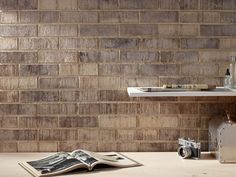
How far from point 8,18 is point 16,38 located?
12cm

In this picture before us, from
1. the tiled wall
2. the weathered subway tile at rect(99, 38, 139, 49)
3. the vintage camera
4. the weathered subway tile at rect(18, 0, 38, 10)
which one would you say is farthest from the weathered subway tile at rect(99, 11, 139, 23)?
the vintage camera

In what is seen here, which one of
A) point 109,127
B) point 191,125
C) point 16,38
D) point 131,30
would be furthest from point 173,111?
point 16,38

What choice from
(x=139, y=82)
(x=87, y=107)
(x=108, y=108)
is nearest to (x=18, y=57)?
(x=87, y=107)

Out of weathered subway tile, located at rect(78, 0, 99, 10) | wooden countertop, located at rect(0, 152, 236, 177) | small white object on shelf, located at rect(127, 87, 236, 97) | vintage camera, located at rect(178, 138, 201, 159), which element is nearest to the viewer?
wooden countertop, located at rect(0, 152, 236, 177)

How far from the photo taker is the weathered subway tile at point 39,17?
230 cm

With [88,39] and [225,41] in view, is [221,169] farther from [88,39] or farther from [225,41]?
[88,39]

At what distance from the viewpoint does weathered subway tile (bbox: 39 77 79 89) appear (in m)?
2.31

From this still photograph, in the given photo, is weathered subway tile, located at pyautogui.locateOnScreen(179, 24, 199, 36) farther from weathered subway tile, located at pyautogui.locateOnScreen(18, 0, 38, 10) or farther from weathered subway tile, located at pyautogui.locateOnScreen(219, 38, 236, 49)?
weathered subway tile, located at pyautogui.locateOnScreen(18, 0, 38, 10)

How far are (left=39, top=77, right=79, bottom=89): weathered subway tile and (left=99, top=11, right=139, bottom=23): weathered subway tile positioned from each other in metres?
0.38

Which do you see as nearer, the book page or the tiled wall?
the book page

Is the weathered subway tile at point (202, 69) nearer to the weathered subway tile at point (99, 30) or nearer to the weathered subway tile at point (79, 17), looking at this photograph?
the weathered subway tile at point (99, 30)

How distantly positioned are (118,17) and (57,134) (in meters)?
0.76

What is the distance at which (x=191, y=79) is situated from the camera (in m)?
2.31

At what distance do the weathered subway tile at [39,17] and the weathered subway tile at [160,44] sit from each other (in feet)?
1.70
